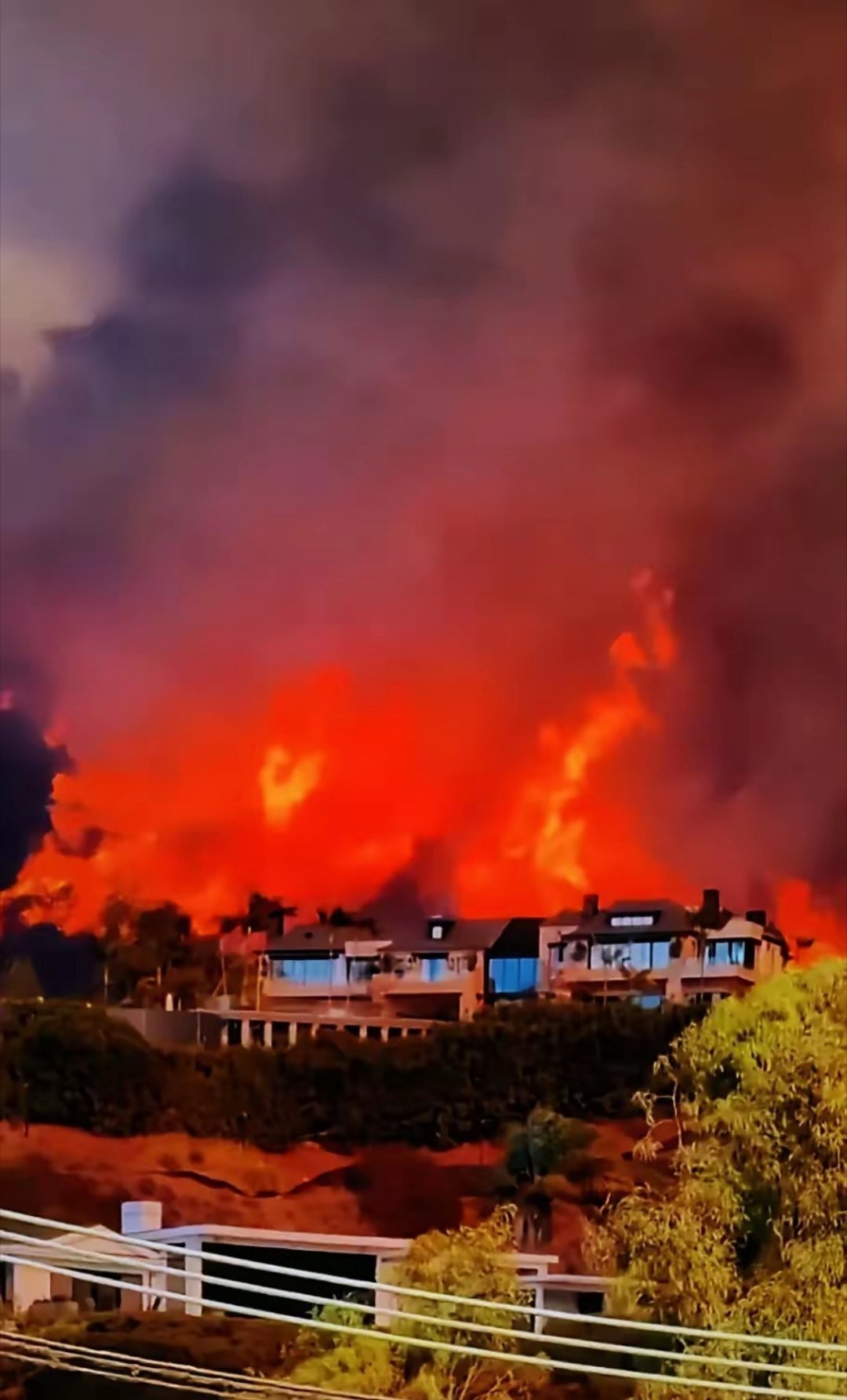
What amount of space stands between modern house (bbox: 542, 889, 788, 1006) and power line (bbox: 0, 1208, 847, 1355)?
34 cm

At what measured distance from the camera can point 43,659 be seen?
1.87 metres

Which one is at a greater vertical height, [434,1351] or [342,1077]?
[342,1077]

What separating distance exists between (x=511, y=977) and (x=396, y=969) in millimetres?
132

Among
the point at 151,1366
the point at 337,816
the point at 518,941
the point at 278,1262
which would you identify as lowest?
the point at 151,1366

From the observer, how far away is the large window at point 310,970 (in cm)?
181

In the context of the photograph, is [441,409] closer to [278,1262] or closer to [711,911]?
[711,911]

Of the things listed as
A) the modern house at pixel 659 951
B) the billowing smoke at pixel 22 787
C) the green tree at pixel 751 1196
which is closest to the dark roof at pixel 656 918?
the modern house at pixel 659 951

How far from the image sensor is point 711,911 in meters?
1.85

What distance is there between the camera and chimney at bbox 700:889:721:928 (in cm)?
185

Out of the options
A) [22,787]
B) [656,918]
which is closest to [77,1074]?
[22,787]

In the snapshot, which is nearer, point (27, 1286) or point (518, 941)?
point (27, 1286)

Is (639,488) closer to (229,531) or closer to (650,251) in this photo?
(650,251)

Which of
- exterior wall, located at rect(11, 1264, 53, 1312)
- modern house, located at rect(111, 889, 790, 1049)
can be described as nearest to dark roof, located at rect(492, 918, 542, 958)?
modern house, located at rect(111, 889, 790, 1049)

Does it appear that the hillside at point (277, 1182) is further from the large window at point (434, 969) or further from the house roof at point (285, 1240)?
the large window at point (434, 969)
